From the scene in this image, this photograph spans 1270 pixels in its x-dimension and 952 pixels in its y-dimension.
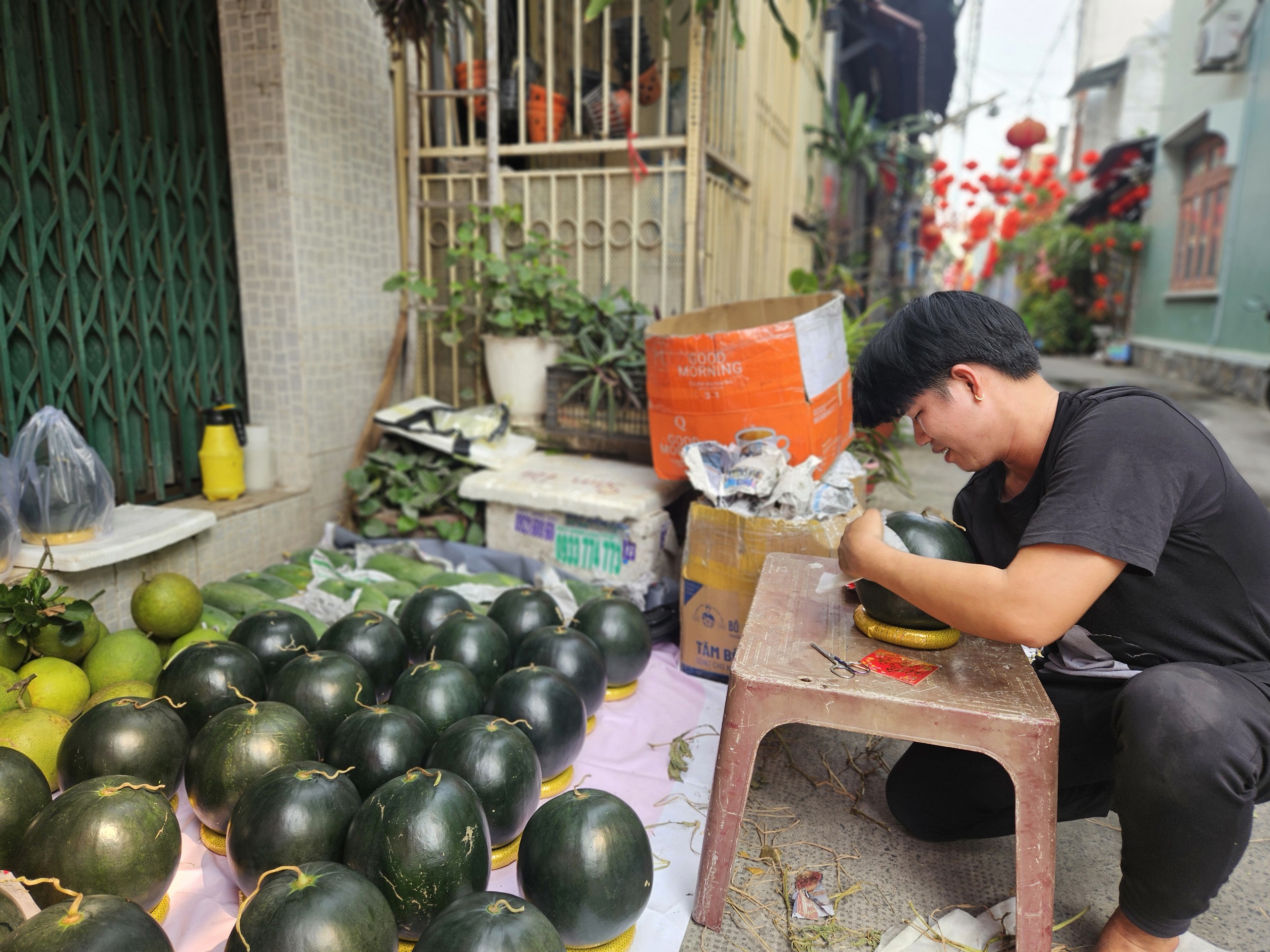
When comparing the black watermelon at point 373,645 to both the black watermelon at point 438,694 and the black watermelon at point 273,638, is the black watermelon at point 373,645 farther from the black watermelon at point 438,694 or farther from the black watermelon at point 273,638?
the black watermelon at point 438,694

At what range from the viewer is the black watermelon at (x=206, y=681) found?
7.15 ft

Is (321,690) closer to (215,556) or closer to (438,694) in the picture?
(438,694)

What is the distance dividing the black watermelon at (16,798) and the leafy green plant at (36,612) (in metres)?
0.68

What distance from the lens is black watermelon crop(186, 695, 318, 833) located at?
1.87 m

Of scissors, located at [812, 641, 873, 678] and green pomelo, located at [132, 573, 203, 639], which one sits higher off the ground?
scissors, located at [812, 641, 873, 678]

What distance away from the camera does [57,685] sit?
2.27 meters

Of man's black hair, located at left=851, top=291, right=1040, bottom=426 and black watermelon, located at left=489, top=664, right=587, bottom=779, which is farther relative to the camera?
black watermelon, located at left=489, top=664, right=587, bottom=779

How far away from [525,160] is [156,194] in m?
2.37

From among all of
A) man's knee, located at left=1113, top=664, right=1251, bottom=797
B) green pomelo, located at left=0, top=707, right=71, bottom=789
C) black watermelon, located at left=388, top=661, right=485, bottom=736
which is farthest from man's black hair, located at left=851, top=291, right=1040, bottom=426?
green pomelo, located at left=0, top=707, right=71, bottom=789

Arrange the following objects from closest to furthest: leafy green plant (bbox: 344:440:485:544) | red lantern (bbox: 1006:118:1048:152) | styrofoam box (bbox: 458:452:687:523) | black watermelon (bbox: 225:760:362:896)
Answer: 1. black watermelon (bbox: 225:760:362:896)
2. styrofoam box (bbox: 458:452:687:523)
3. leafy green plant (bbox: 344:440:485:544)
4. red lantern (bbox: 1006:118:1048:152)

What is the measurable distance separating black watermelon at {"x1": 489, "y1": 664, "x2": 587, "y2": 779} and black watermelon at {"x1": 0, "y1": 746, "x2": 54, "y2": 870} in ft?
3.50

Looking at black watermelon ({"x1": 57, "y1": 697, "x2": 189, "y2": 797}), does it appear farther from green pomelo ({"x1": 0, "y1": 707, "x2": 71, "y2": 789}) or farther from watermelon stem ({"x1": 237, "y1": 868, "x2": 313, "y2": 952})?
watermelon stem ({"x1": 237, "y1": 868, "x2": 313, "y2": 952})

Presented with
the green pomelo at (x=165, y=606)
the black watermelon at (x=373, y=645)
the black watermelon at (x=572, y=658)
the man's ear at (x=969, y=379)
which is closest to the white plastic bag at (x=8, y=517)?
the green pomelo at (x=165, y=606)

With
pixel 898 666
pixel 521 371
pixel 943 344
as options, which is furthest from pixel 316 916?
pixel 521 371
